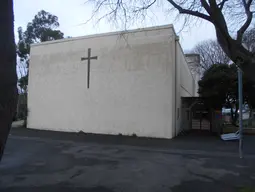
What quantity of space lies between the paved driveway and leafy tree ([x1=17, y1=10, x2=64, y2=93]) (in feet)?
62.0

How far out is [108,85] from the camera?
14.9 meters

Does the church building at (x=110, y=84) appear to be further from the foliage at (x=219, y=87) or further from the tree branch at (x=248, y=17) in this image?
the tree branch at (x=248, y=17)

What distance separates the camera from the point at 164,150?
9.64 m

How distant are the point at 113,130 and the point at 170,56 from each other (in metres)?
5.84

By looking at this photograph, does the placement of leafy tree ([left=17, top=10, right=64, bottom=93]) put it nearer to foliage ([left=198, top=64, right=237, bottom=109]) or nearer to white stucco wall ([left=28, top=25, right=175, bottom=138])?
white stucco wall ([left=28, top=25, right=175, bottom=138])

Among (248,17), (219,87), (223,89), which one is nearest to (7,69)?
(248,17)

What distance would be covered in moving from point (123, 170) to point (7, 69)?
4849 mm

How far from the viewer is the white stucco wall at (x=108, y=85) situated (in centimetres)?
1356

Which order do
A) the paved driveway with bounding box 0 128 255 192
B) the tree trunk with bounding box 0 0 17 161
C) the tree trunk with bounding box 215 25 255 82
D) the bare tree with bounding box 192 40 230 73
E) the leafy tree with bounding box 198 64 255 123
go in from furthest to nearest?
the bare tree with bounding box 192 40 230 73 < the leafy tree with bounding box 198 64 255 123 < the paved driveway with bounding box 0 128 255 192 < the tree trunk with bounding box 215 25 255 82 < the tree trunk with bounding box 0 0 17 161

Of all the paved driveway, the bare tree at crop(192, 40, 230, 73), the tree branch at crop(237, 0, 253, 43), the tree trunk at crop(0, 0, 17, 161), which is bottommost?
the paved driveway

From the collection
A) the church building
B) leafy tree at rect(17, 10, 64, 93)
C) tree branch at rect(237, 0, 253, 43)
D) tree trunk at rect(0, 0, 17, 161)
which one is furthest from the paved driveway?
leafy tree at rect(17, 10, 64, 93)

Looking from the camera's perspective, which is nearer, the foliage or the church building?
the church building

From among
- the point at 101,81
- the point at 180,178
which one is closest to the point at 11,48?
the point at 180,178

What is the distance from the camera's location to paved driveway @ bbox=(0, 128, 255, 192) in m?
5.12
